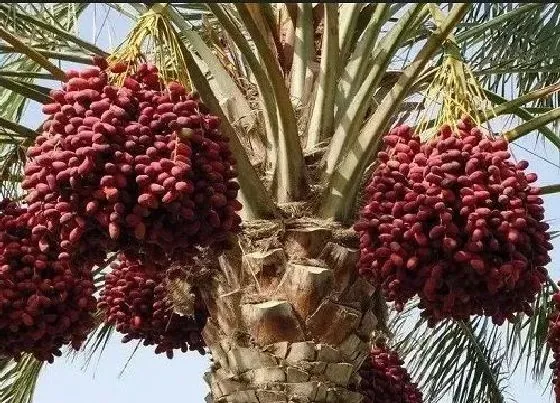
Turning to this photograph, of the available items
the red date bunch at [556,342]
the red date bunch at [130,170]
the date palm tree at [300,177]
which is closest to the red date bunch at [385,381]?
the date palm tree at [300,177]

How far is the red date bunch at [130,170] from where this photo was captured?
1.93 metres

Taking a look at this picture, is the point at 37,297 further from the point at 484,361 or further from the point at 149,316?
the point at 484,361

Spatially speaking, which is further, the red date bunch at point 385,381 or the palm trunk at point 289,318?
the red date bunch at point 385,381

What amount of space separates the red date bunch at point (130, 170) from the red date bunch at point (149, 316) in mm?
995

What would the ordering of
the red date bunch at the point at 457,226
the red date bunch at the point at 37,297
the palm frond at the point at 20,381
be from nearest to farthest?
the red date bunch at the point at 457,226, the red date bunch at the point at 37,297, the palm frond at the point at 20,381

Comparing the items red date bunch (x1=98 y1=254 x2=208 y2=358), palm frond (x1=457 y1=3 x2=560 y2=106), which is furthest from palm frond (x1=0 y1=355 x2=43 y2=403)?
palm frond (x1=457 y1=3 x2=560 y2=106)

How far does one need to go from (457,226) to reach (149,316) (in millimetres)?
1312

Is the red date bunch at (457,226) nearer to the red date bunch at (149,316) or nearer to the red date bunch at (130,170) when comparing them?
the red date bunch at (130,170)

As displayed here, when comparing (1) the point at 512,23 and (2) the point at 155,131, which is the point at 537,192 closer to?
(2) the point at 155,131

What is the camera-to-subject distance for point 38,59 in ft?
8.51

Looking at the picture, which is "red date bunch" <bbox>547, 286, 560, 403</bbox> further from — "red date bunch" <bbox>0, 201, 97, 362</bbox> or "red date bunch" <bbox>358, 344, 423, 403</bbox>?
"red date bunch" <bbox>0, 201, 97, 362</bbox>

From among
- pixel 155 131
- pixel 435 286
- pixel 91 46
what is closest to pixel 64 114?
pixel 155 131

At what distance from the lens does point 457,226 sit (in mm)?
2084

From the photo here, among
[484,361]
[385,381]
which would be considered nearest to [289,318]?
[385,381]
